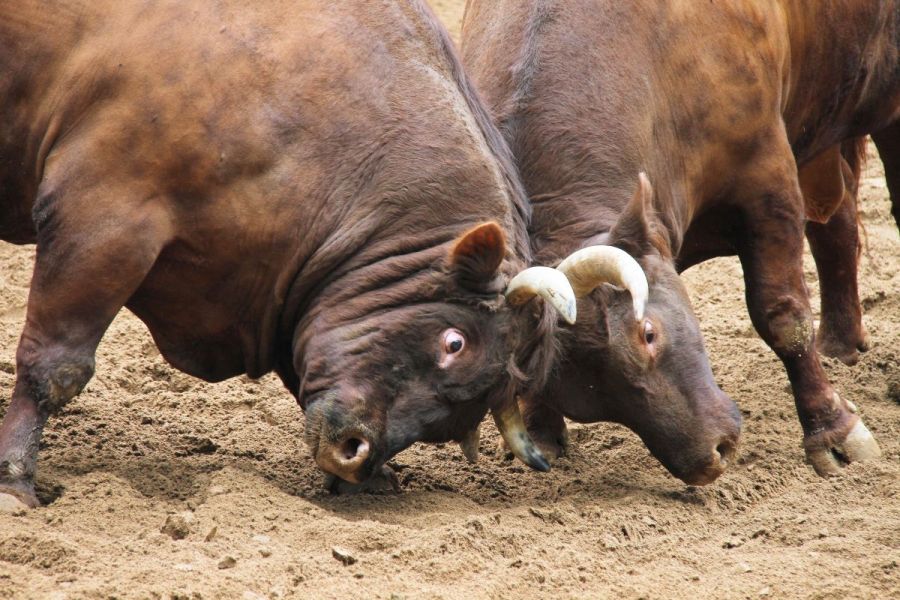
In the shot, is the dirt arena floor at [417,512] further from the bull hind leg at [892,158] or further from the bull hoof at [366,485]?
the bull hind leg at [892,158]

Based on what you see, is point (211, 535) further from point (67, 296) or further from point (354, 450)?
point (67, 296)

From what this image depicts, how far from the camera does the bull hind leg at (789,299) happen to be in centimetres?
636

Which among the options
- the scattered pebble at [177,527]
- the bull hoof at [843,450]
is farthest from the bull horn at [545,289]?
the bull hoof at [843,450]

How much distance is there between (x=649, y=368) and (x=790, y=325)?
Result: 1.14 m

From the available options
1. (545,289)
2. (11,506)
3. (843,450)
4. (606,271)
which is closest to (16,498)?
(11,506)

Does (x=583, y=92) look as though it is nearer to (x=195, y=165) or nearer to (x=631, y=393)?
(x=631, y=393)

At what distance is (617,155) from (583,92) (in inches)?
11.1

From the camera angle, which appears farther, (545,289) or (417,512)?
(417,512)

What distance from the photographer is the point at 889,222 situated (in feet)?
31.5

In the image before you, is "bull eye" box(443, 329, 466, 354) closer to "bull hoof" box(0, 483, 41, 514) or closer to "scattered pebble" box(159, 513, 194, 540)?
"scattered pebble" box(159, 513, 194, 540)

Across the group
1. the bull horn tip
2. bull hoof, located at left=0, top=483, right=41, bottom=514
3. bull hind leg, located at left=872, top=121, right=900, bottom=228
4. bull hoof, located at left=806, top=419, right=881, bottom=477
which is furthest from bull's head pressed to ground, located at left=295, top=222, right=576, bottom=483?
bull hind leg, located at left=872, top=121, right=900, bottom=228

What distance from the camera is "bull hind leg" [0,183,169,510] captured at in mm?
5047

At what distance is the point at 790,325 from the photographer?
6.52 m

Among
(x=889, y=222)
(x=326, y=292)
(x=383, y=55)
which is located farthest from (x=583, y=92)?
(x=889, y=222)
